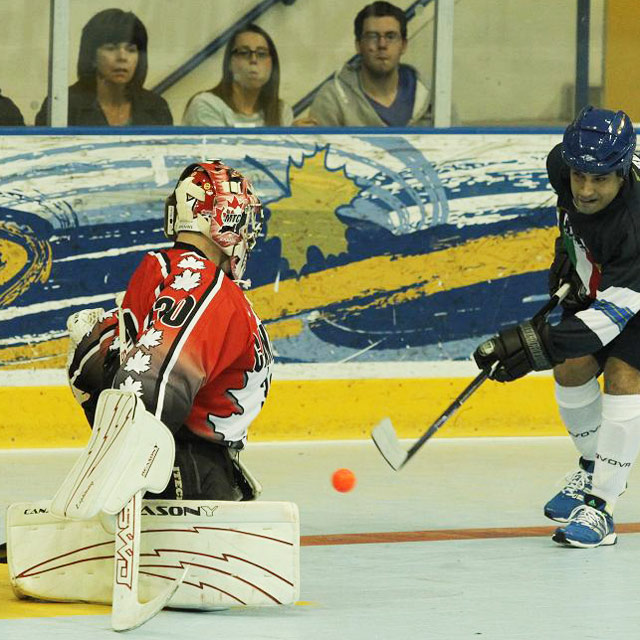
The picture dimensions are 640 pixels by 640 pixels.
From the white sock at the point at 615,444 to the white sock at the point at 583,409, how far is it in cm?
21

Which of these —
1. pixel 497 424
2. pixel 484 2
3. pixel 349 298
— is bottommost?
pixel 497 424

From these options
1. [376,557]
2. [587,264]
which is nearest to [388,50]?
[587,264]

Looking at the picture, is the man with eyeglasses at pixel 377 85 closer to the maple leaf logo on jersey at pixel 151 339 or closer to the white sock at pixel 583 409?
the white sock at pixel 583 409

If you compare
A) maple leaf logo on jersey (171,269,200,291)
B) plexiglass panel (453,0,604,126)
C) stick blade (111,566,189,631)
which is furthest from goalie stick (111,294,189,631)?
plexiglass panel (453,0,604,126)

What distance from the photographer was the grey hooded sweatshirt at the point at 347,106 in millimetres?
6867

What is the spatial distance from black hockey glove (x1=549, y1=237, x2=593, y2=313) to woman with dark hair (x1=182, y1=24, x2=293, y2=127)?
2.12m

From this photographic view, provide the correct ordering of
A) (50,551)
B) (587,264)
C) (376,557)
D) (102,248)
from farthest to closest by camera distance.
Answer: (102,248)
(587,264)
(376,557)
(50,551)

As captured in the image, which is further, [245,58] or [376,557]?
[245,58]

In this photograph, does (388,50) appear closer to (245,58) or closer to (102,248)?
(245,58)

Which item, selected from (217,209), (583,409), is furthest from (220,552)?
(583,409)

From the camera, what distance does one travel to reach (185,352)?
3.44m

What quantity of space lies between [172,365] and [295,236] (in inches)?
130

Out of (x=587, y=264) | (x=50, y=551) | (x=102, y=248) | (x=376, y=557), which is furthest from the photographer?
(x=102, y=248)

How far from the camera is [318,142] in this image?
264 inches
